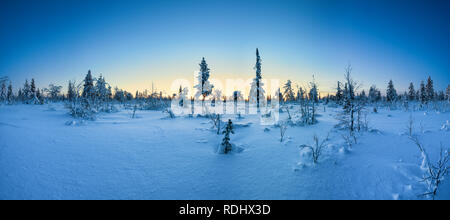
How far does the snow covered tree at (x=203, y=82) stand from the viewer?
32578 millimetres

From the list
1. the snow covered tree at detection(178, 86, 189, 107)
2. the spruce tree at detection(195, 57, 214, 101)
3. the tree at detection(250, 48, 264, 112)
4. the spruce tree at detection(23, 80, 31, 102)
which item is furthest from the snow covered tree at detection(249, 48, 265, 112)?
the spruce tree at detection(23, 80, 31, 102)

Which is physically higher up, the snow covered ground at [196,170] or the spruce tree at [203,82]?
the spruce tree at [203,82]

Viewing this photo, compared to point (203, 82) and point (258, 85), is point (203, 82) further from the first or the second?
point (258, 85)

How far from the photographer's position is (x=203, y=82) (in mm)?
33594

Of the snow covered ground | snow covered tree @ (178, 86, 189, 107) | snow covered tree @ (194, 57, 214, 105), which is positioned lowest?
the snow covered ground

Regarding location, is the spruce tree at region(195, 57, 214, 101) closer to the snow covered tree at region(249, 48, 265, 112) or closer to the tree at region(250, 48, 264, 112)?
the snow covered tree at region(249, 48, 265, 112)

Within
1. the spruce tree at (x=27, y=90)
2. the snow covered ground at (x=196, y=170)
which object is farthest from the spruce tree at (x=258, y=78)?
the spruce tree at (x=27, y=90)

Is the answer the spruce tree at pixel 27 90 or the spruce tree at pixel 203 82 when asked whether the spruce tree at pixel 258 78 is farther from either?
the spruce tree at pixel 27 90

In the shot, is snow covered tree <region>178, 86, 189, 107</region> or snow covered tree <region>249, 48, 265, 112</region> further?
snow covered tree <region>178, 86, 189, 107</region>

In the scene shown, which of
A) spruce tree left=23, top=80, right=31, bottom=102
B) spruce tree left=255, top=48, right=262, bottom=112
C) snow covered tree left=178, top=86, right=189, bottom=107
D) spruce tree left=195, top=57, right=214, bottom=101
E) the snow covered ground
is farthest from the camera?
spruce tree left=23, top=80, right=31, bottom=102

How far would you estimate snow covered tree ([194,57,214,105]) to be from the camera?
107ft

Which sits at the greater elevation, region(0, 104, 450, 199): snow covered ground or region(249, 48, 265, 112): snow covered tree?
region(249, 48, 265, 112): snow covered tree

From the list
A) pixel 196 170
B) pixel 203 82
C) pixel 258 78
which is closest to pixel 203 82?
pixel 203 82
